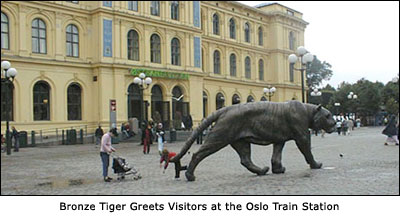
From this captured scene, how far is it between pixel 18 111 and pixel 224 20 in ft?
82.6

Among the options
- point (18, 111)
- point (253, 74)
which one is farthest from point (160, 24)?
point (253, 74)

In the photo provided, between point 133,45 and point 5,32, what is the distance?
990 cm

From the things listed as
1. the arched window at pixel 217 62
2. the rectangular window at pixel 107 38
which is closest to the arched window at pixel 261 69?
the arched window at pixel 217 62

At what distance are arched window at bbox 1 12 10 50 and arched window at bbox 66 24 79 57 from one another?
14.8 feet

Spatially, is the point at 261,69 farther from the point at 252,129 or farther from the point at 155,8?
the point at 252,129

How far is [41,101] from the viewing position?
34.4m

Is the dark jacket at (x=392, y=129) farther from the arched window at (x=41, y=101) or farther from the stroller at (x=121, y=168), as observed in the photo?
the arched window at (x=41, y=101)

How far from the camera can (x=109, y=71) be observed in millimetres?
37000

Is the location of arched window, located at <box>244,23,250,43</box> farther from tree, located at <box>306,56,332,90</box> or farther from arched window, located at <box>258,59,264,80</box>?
tree, located at <box>306,56,332,90</box>

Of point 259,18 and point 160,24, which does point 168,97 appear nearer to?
point 160,24

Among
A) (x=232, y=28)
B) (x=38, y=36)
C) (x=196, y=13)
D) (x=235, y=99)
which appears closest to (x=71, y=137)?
(x=38, y=36)

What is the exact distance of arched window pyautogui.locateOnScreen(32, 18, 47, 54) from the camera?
3416 cm

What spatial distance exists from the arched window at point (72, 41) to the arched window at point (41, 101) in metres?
3.23

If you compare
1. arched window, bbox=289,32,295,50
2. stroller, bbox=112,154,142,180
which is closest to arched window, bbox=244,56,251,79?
arched window, bbox=289,32,295,50
